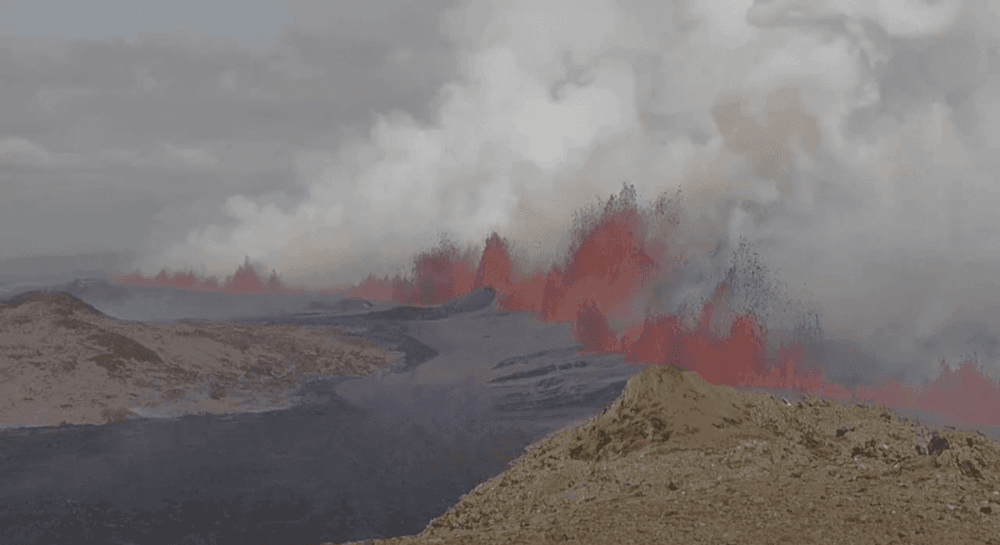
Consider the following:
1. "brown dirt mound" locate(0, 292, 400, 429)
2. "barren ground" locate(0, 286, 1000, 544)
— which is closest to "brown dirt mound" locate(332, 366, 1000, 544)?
"barren ground" locate(0, 286, 1000, 544)

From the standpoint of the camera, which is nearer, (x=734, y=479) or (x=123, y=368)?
(x=734, y=479)

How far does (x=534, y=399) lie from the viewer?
56.5m

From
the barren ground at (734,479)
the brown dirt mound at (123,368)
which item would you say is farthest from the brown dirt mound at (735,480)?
the brown dirt mound at (123,368)

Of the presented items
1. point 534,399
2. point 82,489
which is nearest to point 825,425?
point 82,489

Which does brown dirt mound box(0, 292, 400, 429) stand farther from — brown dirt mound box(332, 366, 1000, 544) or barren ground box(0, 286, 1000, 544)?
brown dirt mound box(332, 366, 1000, 544)

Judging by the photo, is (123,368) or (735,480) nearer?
(735,480)

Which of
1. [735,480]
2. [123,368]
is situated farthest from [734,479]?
[123,368]

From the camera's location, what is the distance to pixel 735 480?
17156 mm

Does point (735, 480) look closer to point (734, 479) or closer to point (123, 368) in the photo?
point (734, 479)

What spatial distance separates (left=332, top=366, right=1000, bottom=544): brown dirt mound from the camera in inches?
556

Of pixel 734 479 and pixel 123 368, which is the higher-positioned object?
pixel 123 368

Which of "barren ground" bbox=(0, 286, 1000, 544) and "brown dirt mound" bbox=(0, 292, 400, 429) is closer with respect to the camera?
"barren ground" bbox=(0, 286, 1000, 544)

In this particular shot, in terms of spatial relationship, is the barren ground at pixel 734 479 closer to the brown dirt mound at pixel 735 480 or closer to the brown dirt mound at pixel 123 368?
the brown dirt mound at pixel 735 480

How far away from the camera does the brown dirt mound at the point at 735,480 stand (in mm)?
14117
